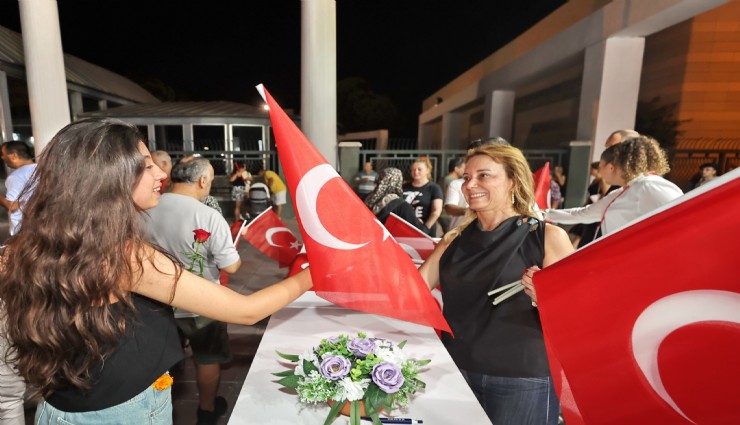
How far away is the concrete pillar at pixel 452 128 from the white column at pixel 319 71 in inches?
635

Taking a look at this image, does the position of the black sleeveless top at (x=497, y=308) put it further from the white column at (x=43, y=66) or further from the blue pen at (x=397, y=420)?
the white column at (x=43, y=66)

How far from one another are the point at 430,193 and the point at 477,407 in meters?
3.22

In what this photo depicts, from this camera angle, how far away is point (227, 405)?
9.16 ft

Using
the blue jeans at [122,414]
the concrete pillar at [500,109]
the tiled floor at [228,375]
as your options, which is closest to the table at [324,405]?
the blue jeans at [122,414]

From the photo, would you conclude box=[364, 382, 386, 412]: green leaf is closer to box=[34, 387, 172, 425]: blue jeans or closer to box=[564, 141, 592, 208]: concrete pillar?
box=[34, 387, 172, 425]: blue jeans

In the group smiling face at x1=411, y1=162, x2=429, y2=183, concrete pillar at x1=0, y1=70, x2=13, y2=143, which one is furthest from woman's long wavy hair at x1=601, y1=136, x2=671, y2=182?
concrete pillar at x1=0, y1=70, x2=13, y2=143

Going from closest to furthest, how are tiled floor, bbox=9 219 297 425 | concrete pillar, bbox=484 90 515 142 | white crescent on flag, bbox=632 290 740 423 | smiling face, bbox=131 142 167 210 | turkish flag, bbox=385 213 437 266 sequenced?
white crescent on flag, bbox=632 290 740 423
smiling face, bbox=131 142 167 210
tiled floor, bbox=9 219 297 425
turkish flag, bbox=385 213 437 266
concrete pillar, bbox=484 90 515 142

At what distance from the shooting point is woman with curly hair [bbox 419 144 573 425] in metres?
1.61

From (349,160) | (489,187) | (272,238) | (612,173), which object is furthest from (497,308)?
(349,160)

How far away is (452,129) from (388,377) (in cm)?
2403

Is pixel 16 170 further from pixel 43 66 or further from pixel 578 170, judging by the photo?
pixel 578 170

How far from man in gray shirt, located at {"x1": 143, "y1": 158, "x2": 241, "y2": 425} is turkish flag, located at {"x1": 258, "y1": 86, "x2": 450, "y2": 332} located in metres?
1.34

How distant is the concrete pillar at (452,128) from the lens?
23891mm

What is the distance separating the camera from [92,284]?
108 cm
